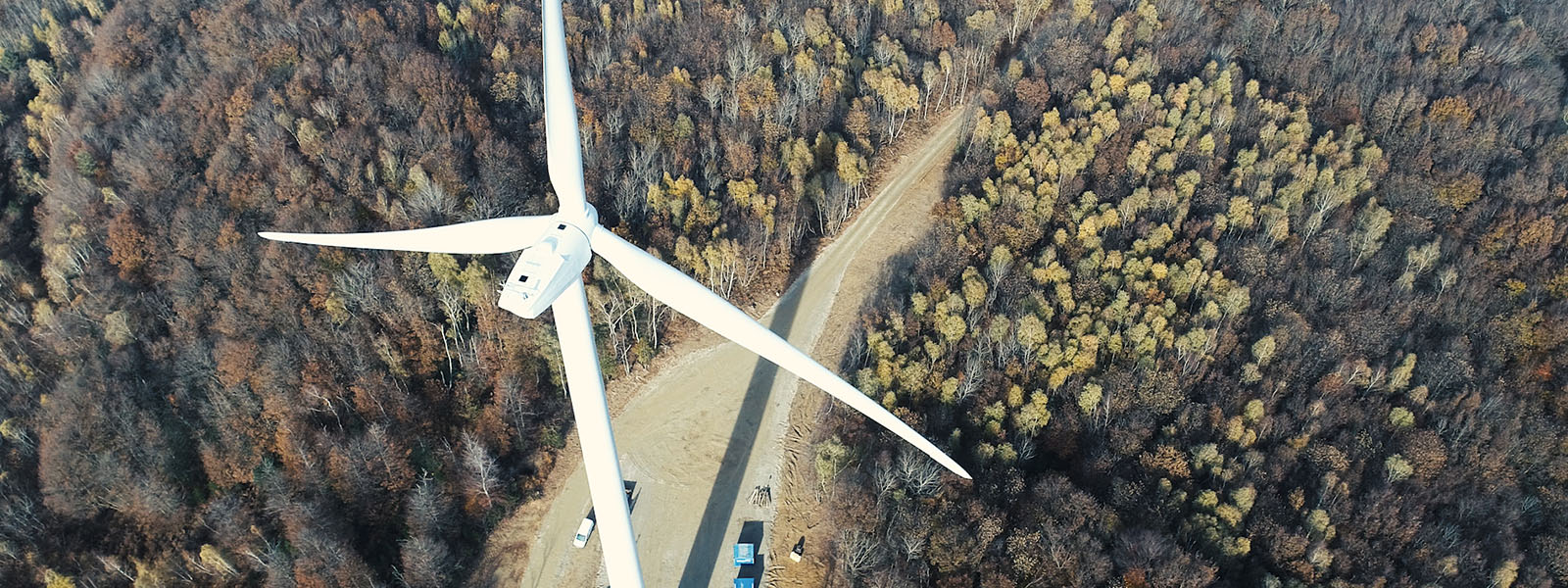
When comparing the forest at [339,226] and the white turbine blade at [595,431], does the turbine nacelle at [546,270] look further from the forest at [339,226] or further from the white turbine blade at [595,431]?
the forest at [339,226]

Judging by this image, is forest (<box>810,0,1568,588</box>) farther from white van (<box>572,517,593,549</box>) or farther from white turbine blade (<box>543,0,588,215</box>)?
white turbine blade (<box>543,0,588,215</box>)

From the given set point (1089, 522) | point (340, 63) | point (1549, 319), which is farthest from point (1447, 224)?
point (340, 63)

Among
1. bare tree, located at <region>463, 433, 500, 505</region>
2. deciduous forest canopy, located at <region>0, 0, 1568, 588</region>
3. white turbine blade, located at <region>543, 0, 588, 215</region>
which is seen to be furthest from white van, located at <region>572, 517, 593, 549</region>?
white turbine blade, located at <region>543, 0, 588, 215</region>

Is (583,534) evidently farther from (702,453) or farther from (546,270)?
(546,270)

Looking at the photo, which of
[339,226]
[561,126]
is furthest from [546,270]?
[339,226]

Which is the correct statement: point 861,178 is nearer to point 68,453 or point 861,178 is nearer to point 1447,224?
point 1447,224

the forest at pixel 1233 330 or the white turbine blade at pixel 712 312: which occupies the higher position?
the white turbine blade at pixel 712 312

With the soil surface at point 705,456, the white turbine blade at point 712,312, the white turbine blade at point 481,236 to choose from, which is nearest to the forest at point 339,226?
the soil surface at point 705,456
